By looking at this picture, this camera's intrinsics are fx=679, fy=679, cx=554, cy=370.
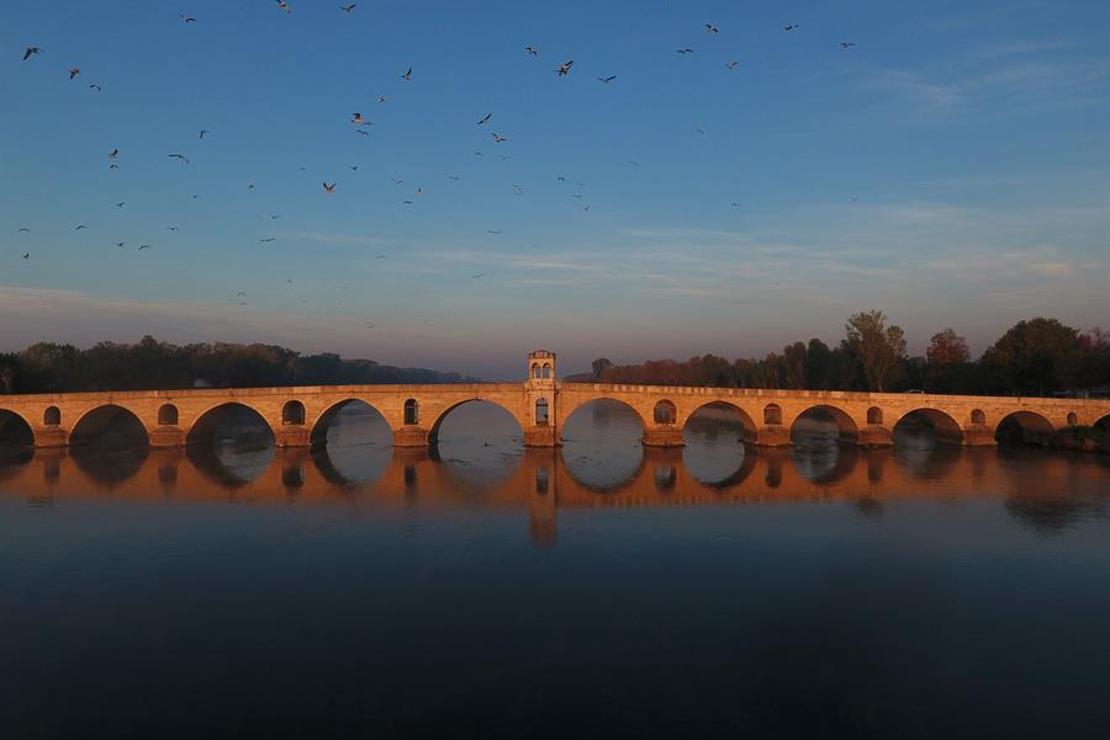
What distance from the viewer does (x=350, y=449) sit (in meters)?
38.5

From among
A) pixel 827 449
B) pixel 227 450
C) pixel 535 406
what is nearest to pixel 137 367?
A: pixel 227 450

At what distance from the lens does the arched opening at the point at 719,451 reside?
1157 inches

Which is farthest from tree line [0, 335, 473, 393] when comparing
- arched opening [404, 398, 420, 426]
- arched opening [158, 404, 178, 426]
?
arched opening [404, 398, 420, 426]

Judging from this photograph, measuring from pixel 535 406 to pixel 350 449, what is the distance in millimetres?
10927

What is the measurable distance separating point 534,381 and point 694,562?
2048 cm

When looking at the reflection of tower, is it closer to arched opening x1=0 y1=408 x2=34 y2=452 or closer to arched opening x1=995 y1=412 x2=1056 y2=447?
arched opening x1=995 y1=412 x2=1056 y2=447

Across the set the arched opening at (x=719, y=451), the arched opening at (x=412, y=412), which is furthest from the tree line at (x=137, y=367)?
the arched opening at (x=719, y=451)

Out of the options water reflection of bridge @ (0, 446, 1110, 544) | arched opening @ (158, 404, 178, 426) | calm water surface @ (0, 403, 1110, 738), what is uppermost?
arched opening @ (158, 404, 178, 426)

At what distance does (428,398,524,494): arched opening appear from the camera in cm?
2917

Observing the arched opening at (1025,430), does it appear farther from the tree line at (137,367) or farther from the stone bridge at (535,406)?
the tree line at (137,367)

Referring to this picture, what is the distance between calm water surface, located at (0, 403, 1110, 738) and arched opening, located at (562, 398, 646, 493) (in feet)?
6.86

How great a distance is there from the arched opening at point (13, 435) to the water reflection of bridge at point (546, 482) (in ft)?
13.6

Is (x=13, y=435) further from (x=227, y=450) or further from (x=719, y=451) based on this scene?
(x=719, y=451)

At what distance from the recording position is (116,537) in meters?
19.0
